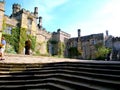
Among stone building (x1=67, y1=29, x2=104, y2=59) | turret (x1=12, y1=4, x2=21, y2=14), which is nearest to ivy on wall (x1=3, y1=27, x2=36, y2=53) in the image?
turret (x1=12, y1=4, x2=21, y2=14)

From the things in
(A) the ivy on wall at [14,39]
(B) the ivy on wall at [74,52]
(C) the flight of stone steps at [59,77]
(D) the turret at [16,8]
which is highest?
(D) the turret at [16,8]

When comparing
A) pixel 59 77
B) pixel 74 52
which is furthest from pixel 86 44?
pixel 59 77

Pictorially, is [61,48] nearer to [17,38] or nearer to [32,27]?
[32,27]

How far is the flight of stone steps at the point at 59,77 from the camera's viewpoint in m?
6.44

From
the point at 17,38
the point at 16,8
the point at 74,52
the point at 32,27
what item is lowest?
the point at 74,52

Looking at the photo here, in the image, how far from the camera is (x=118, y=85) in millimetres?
5613

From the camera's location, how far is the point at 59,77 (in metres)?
8.71

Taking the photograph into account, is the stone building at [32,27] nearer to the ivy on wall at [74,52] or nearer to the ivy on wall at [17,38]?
the ivy on wall at [17,38]

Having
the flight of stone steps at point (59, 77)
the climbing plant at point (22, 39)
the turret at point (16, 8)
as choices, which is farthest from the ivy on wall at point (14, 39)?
the flight of stone steps at point (59, 77)

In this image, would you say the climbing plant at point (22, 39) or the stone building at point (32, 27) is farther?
the climbing plant at point (22, 39)

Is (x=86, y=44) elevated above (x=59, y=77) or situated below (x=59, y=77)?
above

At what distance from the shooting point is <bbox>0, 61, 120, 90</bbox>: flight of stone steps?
21.1 ft

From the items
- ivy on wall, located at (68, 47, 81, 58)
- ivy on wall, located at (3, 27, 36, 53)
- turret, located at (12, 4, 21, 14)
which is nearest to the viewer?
ivy on wall, located at (3, 27, 36, 53)

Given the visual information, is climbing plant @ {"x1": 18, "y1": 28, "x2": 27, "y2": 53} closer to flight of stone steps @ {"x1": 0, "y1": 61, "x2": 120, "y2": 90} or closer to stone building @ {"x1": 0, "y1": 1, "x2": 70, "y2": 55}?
stone building @ {"x1": 0, "y1": 1, "x2": 70, "y2": 55}
